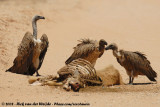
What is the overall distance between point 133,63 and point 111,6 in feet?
55.0

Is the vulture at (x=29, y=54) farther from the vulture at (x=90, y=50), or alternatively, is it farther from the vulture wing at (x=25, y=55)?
the vulture at (x=90, y=50)

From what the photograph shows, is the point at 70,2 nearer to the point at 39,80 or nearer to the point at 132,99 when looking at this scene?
the point at 39,80

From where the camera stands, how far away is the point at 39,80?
793cm

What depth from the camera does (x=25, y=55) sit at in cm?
1027

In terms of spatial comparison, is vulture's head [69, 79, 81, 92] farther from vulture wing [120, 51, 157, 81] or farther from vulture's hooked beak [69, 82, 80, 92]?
vulture wing [120, 51, 157, 81]

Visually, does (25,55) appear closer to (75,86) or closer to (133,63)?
(133,63)

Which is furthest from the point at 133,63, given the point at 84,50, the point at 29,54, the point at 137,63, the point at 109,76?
the point at 29,54

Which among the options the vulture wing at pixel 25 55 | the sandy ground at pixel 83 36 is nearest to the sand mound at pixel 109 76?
the sandy ground at pixel 83 36

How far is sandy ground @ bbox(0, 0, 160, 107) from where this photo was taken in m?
6.30

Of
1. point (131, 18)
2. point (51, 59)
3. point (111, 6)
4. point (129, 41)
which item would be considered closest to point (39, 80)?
point (51, 59)

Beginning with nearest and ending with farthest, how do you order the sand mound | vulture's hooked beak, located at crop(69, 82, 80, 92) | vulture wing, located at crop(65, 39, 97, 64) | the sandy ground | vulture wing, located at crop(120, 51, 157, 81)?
the sandy ground, vulture's hooked beak, located at crop(69, 82, 80, 92), the sand mound, vulture wing, located at crop(120, 51, 157, 81), vulture wing, located at crop(65, 39, 97, 64)

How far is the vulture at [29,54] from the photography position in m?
10.2

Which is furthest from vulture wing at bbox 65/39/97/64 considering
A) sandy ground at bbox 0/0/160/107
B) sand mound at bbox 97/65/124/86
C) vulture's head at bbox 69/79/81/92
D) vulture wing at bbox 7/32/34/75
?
vulture's head at bbox 69/79/81/92

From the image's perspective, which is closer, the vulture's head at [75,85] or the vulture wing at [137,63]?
the vulture's head at [75,85]
